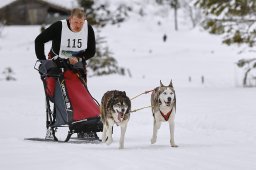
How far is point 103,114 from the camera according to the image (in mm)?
7297

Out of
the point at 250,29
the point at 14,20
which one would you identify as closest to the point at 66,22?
the point at 250,29

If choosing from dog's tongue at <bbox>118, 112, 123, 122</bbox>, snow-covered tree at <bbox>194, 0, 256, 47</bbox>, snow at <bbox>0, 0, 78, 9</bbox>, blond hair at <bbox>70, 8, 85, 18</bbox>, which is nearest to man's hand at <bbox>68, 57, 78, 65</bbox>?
blond hair at <bbox>70, 8, 85, 18</bbox>

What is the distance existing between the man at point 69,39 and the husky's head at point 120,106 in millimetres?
1282

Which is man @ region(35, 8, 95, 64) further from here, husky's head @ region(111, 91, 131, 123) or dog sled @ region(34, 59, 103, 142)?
husky's head @ region(111, 91, 131, 123)

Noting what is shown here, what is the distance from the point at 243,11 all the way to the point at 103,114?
13.2m

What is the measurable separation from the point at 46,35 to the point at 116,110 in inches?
70.5

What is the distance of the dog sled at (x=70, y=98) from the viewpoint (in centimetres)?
758

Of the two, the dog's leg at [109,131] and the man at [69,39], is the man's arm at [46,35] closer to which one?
the man at [69,39]

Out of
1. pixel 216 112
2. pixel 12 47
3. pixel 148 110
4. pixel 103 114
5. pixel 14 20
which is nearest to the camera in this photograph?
pixel 103 114

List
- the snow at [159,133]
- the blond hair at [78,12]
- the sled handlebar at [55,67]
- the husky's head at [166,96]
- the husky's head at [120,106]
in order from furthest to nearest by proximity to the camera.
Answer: the sled handlebar at [55,67]
the blond hair at [78,12]
the husky's head at [166,96]
the husky's head at [120,106]
the snow at [159,133]

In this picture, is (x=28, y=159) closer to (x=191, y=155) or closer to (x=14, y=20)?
(x=191, y=155)

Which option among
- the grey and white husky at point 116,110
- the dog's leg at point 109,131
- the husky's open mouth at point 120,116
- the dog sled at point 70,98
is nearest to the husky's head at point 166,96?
the grey and white husky at point 116,110

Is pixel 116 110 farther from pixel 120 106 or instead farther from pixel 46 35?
pixel 46 35

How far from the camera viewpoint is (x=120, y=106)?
668cm
